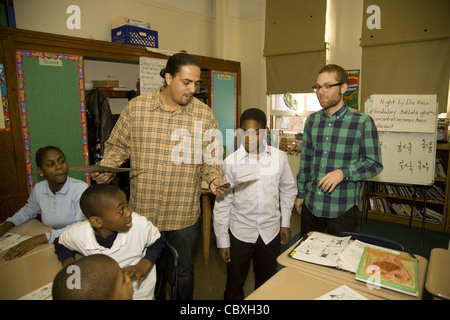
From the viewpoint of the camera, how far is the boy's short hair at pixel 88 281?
907mm

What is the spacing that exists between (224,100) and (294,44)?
131cm

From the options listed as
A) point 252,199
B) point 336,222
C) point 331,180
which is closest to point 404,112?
point 336,222

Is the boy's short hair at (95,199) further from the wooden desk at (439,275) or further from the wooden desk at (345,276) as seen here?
the wooden desk at (439,275)

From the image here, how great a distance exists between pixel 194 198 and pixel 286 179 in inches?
22.7

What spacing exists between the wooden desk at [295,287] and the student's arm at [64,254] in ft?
2.74

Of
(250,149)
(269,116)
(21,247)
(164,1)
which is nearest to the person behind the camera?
(21,247)

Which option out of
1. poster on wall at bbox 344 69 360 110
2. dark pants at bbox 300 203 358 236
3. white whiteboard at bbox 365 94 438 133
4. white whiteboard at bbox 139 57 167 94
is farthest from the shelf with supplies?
white whiteboard at bbox 139 57 167 94

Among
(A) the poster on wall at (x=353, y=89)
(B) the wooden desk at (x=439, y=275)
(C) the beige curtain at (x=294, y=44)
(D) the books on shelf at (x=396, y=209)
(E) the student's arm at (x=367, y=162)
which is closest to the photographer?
A: (B) the wooden desk at (x=439, y=275)

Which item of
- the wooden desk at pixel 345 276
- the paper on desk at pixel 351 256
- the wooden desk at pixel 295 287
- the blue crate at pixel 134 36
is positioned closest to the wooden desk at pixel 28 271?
→ the wooden desk at pixel 295 287

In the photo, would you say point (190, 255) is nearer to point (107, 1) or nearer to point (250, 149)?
point (250, 149)

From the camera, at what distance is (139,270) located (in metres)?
1.29

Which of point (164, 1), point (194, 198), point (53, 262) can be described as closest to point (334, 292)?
point (194, 198)

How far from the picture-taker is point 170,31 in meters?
4.30

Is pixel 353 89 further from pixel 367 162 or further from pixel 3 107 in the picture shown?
pixel 3 107
